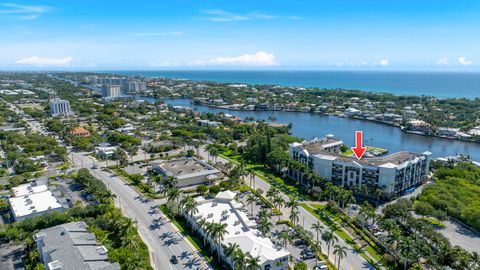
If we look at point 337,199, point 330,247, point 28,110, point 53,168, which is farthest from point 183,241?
point 28,110

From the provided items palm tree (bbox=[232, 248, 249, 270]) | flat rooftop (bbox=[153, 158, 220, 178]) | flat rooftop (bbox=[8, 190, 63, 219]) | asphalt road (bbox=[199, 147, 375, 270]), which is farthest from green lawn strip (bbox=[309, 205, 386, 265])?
flat rooftop (bbox=[8, 190, 63, 219])

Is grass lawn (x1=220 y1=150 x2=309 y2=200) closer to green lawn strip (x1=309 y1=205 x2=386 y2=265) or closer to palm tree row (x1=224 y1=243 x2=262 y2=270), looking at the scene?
green lawn strip (x1=309 y1=205 x2=386 y2=265)

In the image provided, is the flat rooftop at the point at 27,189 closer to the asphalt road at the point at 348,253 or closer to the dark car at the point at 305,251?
the asphalt road at the point at 348,253

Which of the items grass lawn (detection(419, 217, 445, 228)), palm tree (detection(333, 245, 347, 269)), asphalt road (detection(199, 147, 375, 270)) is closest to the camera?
palm tree (detection(333, 245, 347, 269))

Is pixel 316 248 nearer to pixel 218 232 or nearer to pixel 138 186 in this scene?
pixel 218 232

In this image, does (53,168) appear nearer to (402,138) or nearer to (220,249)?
(220,249)

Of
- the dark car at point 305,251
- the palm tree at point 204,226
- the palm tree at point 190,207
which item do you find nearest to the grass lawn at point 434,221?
the dark car at point 305,251
